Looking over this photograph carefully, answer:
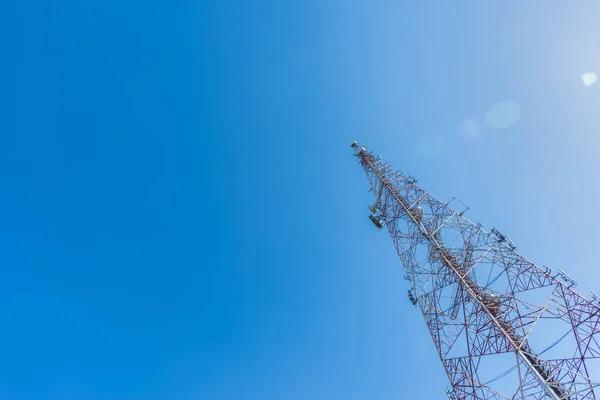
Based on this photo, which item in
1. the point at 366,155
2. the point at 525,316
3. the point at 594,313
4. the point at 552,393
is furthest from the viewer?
the point at 366,155

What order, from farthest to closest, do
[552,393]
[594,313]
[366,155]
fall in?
1. [366,155]
2. [594,313]
3. [552,393]

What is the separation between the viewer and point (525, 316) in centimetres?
1548

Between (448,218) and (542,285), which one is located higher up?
(448,218)

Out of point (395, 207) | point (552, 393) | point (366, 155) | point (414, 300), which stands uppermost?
point (366, 155)

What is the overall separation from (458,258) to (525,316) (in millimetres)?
5398

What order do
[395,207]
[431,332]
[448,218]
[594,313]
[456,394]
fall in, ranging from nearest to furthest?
[594,313]
[456,394]
[431,332]
[448,218]
[395,207]

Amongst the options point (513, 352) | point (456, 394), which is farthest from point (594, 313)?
point (456, 394)

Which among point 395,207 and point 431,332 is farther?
point 395,207

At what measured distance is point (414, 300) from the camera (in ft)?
72.8

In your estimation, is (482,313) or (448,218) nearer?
(482,313)

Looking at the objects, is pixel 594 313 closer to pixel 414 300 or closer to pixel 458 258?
pixel 458 258

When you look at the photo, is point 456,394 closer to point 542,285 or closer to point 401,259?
point 542,285

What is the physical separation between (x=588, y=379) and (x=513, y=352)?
107 inches

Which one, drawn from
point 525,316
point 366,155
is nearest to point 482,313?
point 525,316
